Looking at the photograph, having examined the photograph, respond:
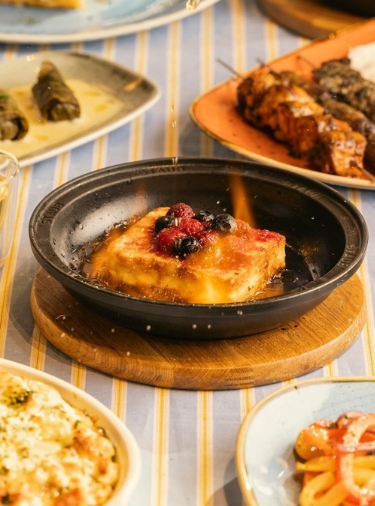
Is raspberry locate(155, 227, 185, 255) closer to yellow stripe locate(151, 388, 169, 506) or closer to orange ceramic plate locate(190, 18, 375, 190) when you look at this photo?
yellow stripe locate(151, 388, 169, 506)

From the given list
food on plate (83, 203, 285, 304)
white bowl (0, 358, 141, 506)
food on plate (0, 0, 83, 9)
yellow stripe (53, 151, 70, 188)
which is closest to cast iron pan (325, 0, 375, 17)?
food on plate (0, 0, 83, 9)

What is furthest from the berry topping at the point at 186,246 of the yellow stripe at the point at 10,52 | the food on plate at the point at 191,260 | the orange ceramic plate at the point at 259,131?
the yellow stripe at the point at 10,52

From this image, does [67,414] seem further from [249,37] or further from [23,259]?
[249,37]

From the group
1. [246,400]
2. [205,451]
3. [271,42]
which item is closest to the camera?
[205,451]

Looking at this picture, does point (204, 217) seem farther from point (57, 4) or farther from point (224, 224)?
point (57, 4)

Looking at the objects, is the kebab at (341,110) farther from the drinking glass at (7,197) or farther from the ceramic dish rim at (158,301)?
the drinking glass at (7,197)

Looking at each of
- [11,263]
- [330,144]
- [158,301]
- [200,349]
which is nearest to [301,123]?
[330,144]
